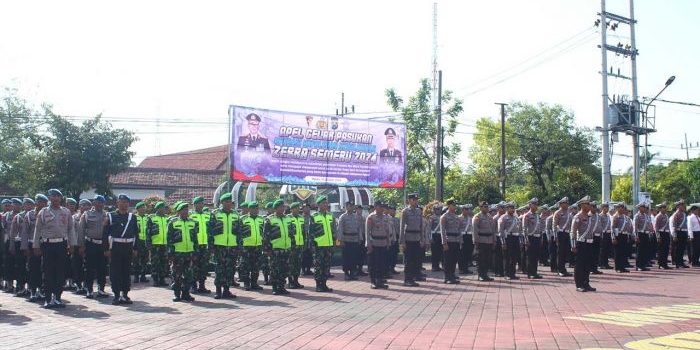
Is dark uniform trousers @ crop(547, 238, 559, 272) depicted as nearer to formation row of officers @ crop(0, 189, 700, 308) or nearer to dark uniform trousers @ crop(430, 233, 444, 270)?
formation row of officers @ crop(0, 189, 700, 308)

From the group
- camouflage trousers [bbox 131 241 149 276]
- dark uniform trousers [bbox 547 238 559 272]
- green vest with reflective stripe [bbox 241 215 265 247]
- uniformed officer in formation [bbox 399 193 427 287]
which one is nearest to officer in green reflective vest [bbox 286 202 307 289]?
green vest with reflective stripe [bbox 241 215 265 247]

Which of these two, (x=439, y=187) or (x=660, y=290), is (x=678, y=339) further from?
(x=439, y=187)

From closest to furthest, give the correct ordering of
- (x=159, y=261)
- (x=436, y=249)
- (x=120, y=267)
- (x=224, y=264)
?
(x=120, y=267)
(x=224, y=264)
(x=159, y=261)
(x=436, y=249)

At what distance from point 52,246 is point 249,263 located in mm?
3945

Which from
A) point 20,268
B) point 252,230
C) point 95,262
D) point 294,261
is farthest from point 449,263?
point 20,268

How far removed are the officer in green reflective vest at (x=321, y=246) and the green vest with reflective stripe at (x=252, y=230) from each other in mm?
1158

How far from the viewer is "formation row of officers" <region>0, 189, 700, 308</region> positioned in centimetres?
1260

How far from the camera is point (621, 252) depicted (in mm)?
19406

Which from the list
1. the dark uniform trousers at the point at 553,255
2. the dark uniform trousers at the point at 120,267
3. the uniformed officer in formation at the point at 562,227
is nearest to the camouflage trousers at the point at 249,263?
the dark uniform trousers at the point at 120,267

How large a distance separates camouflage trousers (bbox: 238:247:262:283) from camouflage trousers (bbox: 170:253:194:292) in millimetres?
1735

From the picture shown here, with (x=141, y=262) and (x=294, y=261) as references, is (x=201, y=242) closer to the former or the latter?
(x=294, y=261)

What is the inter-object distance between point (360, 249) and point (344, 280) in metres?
1.44

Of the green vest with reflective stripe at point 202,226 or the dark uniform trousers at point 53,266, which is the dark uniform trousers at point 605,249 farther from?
the dark uniform trousers at point 53,266

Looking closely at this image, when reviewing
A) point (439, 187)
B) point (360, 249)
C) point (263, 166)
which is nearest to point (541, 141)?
point (439, 187)
